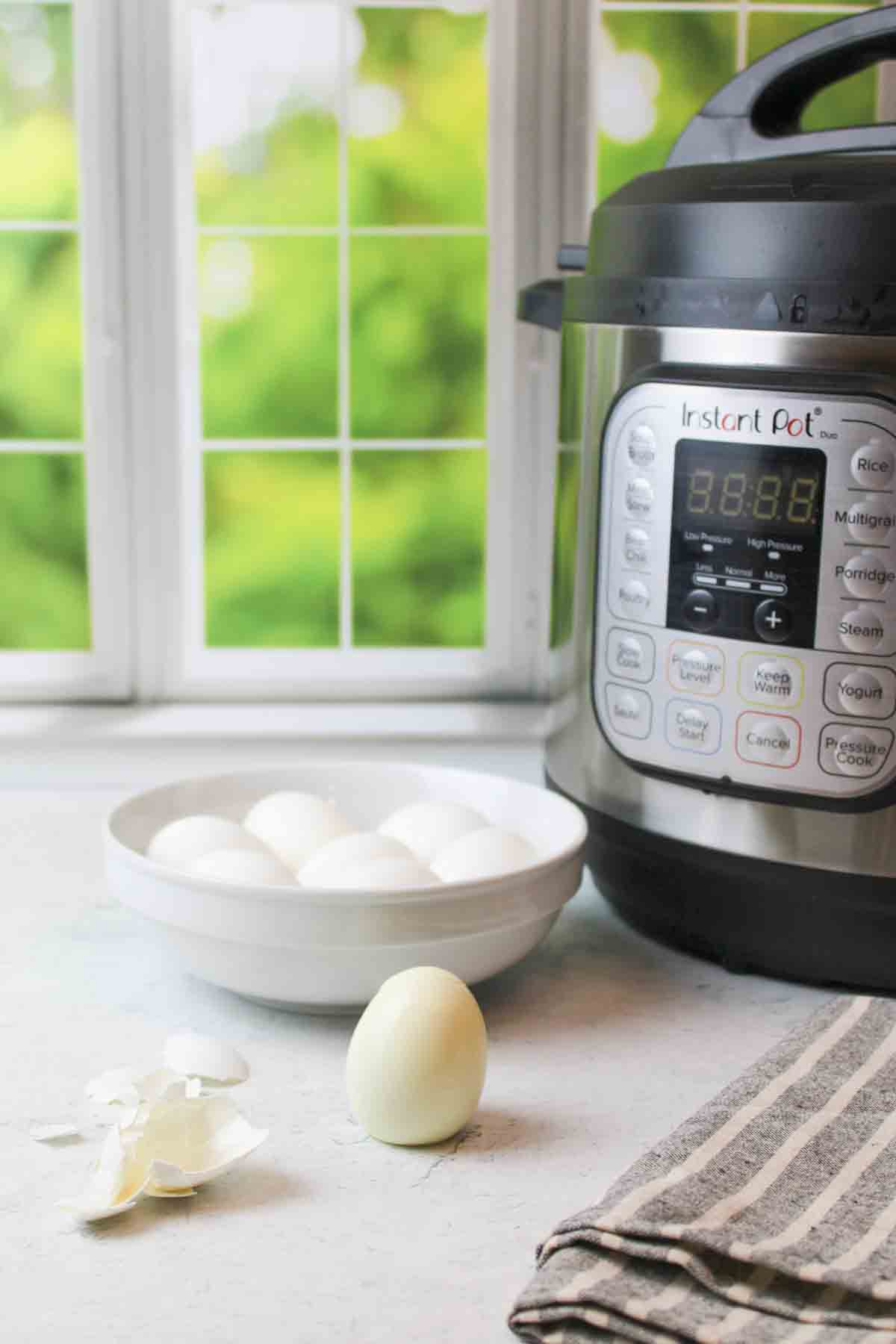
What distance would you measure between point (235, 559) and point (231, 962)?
624mm

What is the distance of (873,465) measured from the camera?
2.46 feet

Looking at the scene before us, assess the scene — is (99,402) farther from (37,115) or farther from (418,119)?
(418,119)

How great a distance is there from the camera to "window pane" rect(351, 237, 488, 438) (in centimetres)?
129

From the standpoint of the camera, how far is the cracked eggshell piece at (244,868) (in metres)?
0.78

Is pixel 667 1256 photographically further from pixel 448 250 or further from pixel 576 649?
pixel 448 250

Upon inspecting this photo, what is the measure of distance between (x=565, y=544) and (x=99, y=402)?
524 millimetres

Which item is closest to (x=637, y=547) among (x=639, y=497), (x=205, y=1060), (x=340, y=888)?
(x=639, y=497)

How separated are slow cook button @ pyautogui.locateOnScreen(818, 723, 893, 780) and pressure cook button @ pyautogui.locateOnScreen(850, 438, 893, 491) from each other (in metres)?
0.12

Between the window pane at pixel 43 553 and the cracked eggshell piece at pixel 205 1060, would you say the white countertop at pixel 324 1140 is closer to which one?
the cracked eggshell piece at pixel 205 1060

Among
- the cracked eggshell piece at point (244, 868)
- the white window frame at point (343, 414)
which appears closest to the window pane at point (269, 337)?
the white window frame at point (343, 414)

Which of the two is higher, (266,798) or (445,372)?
(445,372)

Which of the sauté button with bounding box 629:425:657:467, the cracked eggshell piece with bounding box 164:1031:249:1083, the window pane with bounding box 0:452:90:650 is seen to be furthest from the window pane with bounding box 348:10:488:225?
the cracked eggshell piece with bounding box 164:1031:249:1083

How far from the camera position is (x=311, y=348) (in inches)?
51.1

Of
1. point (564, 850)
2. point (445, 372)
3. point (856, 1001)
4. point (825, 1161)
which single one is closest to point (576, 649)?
point (564, 850)
